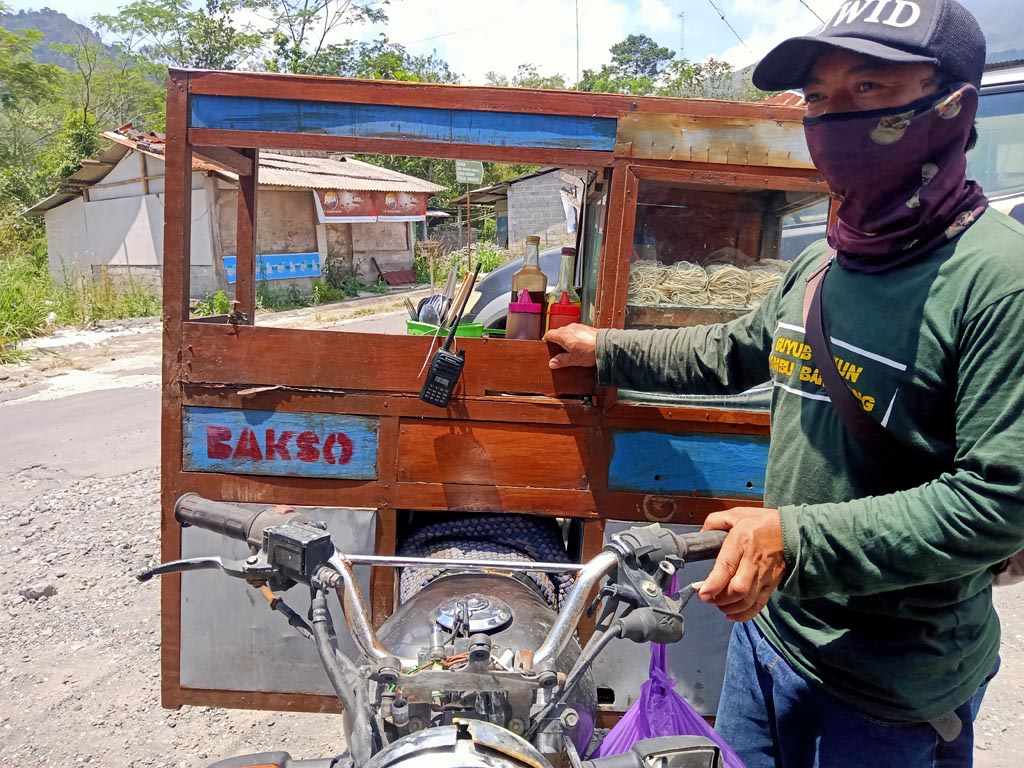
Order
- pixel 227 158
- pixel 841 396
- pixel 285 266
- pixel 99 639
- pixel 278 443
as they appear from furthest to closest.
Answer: pixel 285 266 < pixel 99 639 < pixel 227 158 < pixel 278 443 < pixel 841 396

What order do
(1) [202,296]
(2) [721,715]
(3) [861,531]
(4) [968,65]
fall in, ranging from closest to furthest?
(3) [861,531]
(4) [968,65]
(2) [721,715]
(1) [202,296]

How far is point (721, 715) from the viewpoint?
191cm

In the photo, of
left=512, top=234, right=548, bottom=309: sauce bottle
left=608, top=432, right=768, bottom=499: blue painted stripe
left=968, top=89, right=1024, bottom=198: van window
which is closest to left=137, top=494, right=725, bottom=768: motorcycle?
left=608, top=432, right=768, bottom=499: blue painted stripe

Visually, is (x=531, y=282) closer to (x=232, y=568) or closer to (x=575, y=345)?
(x=575, y=345)

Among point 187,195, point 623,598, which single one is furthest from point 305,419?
point 623,598

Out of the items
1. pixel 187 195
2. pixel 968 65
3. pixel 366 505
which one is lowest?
pixel 366 505

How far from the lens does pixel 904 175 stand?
1411mm

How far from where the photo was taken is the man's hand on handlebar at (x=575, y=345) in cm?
220

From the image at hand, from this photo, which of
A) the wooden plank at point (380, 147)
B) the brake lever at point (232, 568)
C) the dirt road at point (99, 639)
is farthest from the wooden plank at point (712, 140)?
the dirt road at point (99, 639)

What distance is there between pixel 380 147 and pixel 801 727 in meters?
1.88

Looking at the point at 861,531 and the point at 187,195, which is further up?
the point at 187,195

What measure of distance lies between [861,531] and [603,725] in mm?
1693

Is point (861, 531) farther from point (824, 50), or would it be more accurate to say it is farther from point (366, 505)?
point (366, 505)

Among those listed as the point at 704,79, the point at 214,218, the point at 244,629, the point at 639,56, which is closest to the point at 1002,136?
the point at 244,629
